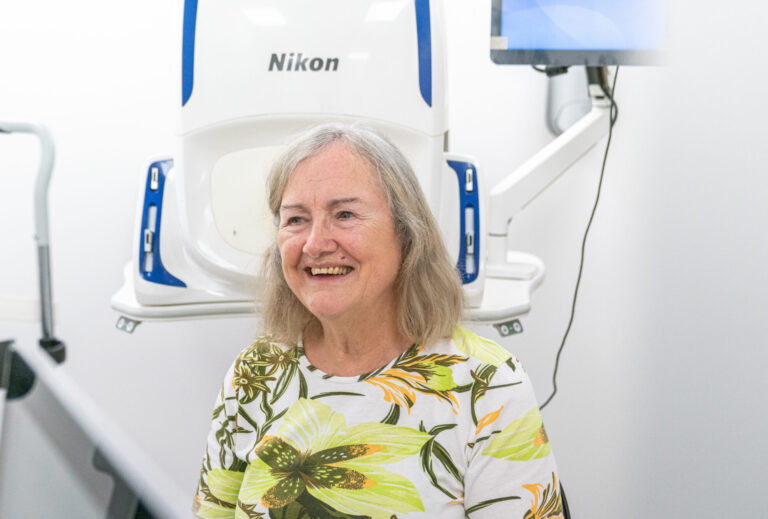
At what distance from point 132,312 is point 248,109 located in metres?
0.43

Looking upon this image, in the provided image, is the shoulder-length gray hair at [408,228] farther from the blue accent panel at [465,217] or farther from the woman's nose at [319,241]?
the blue accent panel at [465,217]

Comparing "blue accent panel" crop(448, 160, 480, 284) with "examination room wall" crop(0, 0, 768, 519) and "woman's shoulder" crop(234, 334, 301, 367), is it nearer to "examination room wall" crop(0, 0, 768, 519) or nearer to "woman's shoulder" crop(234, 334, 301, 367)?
"woman's shoulder" crop(234, 334, 301, 367)

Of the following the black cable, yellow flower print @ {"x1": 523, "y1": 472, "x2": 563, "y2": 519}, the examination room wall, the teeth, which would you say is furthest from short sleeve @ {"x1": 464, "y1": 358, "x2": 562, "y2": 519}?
the black cable

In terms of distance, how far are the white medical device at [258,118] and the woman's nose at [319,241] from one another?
32cm

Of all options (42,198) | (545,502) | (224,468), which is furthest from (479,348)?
(42,198)

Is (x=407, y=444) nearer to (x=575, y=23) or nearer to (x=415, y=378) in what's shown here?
(x=415, y=378)

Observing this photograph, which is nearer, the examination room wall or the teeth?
the teeth

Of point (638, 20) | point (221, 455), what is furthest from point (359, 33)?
point (221, 455)

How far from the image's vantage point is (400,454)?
1091 mm

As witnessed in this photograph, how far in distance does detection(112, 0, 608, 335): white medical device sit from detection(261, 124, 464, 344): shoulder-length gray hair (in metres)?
0.28

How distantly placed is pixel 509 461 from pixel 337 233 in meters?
Answer: 0.38

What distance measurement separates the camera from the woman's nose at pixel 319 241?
114cm

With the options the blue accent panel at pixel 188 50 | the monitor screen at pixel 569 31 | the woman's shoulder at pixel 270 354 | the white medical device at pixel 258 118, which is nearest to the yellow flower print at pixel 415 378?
the woman's shoulder at pixel 270 354

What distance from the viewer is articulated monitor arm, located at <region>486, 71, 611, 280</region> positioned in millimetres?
1739
